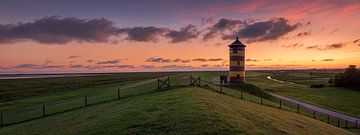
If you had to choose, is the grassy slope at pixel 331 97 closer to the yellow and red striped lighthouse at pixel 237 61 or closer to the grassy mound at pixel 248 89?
the grassy mound at pixel 248 89

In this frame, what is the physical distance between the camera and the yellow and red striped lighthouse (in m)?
53.7

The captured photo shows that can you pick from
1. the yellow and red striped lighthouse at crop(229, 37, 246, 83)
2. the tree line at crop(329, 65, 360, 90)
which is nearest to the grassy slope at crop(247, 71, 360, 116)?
the tree line at crop(329, 65, 360, 90)

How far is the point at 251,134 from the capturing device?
14312 mm

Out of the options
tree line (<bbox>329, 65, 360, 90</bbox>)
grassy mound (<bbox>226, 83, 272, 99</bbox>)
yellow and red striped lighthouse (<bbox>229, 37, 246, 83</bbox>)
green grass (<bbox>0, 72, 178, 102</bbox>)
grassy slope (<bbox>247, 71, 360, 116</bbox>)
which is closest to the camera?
grassy slope (<bbox>247, 71, 360, 116</bbox>)

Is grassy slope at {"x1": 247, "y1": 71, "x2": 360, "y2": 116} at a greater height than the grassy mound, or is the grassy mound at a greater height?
the grassy mound

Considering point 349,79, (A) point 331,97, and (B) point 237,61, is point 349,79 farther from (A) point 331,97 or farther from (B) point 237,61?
(B) point 237,61

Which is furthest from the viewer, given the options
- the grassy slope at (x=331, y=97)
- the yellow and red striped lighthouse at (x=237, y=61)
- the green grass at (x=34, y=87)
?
the green grass at (x=34, y=87)

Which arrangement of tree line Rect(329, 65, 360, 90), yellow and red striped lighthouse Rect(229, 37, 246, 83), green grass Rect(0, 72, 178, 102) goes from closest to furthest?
yellow and red striped lighthouse Rect(229, 37, 246, 83) < green grass Rect(0, 72, 178, 102) < tree line Rect(329, 65, 360, 90)

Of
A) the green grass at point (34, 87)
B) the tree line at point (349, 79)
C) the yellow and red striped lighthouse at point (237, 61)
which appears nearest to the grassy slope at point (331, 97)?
the tree line at point (349, 79)

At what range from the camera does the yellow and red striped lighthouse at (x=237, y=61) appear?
5366 centimetres

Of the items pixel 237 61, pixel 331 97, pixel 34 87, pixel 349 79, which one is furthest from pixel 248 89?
pixel 34 87

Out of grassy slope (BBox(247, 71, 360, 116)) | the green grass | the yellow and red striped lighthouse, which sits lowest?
grassy slope (BBox(247, 71, 360, 116))

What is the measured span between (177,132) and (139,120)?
13.3ft

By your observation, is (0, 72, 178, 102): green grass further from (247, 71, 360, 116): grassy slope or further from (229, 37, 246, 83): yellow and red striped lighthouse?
(247, 71, 360, 116): grassy slope
